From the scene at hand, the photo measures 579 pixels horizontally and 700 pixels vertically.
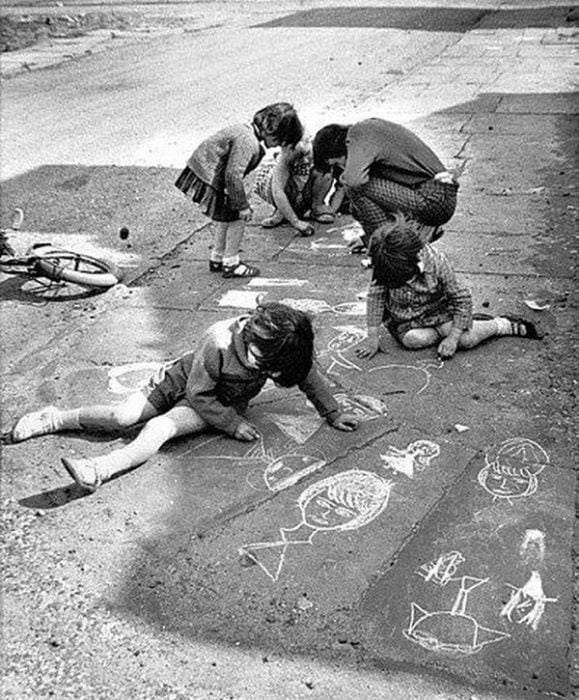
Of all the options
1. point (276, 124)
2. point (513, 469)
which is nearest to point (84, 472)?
point (513, 469)

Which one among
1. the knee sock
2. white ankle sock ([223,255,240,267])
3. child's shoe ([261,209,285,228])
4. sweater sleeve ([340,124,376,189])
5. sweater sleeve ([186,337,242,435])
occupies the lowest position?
child's shoe ([261,209,285,228])

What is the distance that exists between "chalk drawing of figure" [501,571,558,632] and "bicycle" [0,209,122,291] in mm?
3683

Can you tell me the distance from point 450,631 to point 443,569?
1.00 ft

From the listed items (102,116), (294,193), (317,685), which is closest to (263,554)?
(317,685)

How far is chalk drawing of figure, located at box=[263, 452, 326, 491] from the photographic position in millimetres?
3824

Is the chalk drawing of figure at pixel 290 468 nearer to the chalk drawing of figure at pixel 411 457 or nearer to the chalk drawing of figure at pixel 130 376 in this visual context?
the chalk drawing of figure at pixel 411 457

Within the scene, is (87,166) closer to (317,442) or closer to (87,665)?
(317,442)

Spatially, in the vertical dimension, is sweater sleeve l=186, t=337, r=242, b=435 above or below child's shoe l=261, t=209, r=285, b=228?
above

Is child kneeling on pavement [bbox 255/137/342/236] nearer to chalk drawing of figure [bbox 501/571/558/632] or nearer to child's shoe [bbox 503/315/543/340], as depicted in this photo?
child's shoe [bbox 503/315/543/340]

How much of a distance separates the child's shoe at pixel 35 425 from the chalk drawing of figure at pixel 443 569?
191 centimetres

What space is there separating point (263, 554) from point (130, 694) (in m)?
0.76

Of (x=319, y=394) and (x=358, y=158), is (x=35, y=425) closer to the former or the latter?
(x=319, y=394)

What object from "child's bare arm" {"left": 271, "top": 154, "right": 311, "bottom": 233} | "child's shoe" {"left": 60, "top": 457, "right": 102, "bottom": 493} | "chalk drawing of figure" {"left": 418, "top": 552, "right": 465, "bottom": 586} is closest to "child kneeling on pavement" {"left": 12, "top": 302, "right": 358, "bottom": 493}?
"child's shoe" {"left": 60, "top": 457, "right": 102, "bottom": 493}

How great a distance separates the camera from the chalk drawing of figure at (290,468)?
12.5ft
